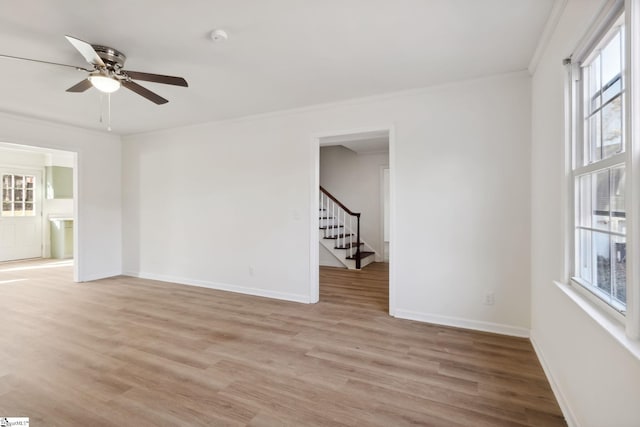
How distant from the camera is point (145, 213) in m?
5.51

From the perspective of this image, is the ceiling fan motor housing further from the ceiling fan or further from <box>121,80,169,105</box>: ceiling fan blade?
<box>121,80,169,105</box>: ceiling fan blade

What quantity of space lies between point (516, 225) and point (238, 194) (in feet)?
11.7

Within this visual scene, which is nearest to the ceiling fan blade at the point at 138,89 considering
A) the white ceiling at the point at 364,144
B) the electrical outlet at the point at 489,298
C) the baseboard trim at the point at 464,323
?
the white ceiling at the point at 364,144

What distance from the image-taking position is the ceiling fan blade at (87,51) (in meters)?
2.02

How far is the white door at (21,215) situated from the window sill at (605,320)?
10.2m

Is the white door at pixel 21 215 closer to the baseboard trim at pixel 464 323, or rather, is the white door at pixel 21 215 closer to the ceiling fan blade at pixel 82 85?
the ceiling fan blade at pixel 82 85

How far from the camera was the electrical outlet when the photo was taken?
122 inches

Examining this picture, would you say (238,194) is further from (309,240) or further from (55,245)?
(55,245)

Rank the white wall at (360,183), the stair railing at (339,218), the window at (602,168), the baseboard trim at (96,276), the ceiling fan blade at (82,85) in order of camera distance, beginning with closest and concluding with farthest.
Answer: the window at (602,168), the ceiling fan blade at (82,85), the baseboard trim at (96,276), the stair railing at (339,218), the white wall at (360,183)

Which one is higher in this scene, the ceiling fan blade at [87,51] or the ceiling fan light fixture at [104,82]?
the ceiling fan blade at [87,51]

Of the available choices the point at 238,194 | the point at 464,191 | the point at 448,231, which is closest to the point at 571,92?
the point at 464,191

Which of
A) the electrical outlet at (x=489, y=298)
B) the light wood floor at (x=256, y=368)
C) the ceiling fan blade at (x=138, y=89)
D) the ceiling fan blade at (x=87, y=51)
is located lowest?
the light wood floor at (x=256, y=368)

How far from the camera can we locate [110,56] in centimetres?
249

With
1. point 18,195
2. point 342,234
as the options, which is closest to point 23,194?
point 18,195
